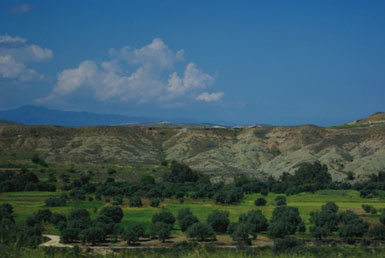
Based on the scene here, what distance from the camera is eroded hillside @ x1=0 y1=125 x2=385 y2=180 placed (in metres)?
103

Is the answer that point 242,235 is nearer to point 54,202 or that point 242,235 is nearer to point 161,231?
point 161,231

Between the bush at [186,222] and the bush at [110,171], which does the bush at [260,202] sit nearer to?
the bush at [186,222]

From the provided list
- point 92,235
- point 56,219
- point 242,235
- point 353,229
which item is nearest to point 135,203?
point 56,219

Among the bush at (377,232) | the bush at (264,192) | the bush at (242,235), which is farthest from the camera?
the bush at (264,192)

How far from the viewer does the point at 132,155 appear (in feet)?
381

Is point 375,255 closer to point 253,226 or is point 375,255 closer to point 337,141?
point 253,226

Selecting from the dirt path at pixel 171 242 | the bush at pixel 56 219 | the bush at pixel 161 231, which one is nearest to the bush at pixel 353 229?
the dirt path at pixel 171 242

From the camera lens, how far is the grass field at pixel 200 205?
51.8 m

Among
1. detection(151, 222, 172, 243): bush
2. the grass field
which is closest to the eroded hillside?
the grass field

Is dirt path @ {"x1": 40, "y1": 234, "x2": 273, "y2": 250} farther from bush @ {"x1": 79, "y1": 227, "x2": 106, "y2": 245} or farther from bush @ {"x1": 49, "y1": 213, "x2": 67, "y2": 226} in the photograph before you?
bush @ {"x1": 49, "y1": 213, "x2": 67, "y2": 226}

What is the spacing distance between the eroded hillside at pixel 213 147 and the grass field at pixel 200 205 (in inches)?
911

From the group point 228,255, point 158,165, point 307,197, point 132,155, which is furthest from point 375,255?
point 132,155

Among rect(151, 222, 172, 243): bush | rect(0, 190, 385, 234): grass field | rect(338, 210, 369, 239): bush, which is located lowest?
rect(0, 190, 385, 234): grass field

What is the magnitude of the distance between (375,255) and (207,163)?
10020cm
